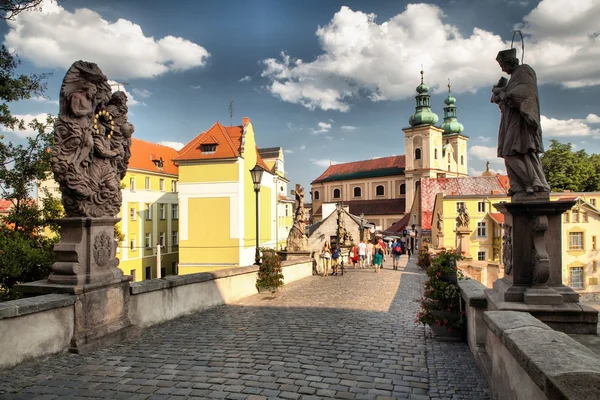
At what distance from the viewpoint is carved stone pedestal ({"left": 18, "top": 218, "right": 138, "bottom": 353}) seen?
231 inches

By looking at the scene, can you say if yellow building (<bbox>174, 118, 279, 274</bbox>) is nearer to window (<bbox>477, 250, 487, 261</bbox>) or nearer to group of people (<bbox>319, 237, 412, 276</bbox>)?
group of people (<bbox>319, 237, 412, 276</bbox>)

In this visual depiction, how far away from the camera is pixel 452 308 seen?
6574 millimetres

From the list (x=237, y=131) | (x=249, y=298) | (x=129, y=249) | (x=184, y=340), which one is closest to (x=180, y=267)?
(x=129, y=249)

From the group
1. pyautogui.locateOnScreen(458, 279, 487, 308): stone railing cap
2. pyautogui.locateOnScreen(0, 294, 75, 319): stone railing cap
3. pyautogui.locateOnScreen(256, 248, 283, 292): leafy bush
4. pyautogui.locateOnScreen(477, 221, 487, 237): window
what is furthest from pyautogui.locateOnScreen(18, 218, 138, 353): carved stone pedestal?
pyautogui.locateOnScreen(477, 221, 487, 237): window

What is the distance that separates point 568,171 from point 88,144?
5990 centimetres

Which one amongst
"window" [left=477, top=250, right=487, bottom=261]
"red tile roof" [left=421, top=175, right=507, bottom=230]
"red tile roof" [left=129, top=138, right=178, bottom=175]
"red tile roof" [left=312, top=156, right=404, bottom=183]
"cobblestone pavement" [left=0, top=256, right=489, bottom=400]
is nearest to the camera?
"cobblestone pavement" [left=0, top=256, right=489, bottom=400]

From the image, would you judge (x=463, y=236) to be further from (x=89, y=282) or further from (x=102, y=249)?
(x=89, y=282)

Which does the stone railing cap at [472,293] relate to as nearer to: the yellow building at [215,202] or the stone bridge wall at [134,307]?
→ the stone bridge wall at [134,307]

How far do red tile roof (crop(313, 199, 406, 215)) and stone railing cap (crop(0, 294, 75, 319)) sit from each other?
77582mm

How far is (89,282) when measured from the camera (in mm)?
6062


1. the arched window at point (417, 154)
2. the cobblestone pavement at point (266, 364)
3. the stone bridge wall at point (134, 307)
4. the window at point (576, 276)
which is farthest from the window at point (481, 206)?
the cobblestone pavement at point (266, 364)

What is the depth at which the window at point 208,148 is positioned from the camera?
123 feet

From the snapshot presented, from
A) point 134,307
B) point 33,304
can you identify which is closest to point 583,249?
point 134,307

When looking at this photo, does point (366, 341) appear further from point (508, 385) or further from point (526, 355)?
point (526, 355)
